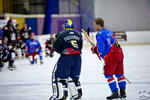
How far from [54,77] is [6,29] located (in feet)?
23.3

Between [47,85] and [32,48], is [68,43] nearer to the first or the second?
[47,85]

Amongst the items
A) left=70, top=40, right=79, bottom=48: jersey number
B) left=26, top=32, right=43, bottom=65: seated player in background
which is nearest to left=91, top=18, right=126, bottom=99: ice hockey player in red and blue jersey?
left=70, top=40, right=79, bottom=48: jersey number

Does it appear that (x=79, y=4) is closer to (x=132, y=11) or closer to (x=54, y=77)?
(x=132, y=11)

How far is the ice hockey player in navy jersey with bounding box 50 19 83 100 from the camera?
A: 177 inches

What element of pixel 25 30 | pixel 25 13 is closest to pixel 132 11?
pixel 25 13

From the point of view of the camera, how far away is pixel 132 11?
21.8 m

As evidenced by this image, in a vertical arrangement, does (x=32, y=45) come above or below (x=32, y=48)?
above

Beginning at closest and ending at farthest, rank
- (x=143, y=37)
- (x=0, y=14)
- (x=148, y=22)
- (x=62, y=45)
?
(x=62, y=45), (x=143, y=37), (x=0, y=14), (x=148, y=22)

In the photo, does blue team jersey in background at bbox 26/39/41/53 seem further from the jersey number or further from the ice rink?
the jersey number

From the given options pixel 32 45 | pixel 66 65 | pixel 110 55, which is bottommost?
pixel 32 45

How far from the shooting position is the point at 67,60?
449 centimetres

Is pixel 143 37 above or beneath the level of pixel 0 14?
beneath

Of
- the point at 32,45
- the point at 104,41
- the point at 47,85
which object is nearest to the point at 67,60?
the point at 104,41

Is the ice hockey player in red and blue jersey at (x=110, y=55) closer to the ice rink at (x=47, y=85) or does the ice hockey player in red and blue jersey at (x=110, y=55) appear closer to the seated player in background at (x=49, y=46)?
the ice rink at (x=47, y=85)
